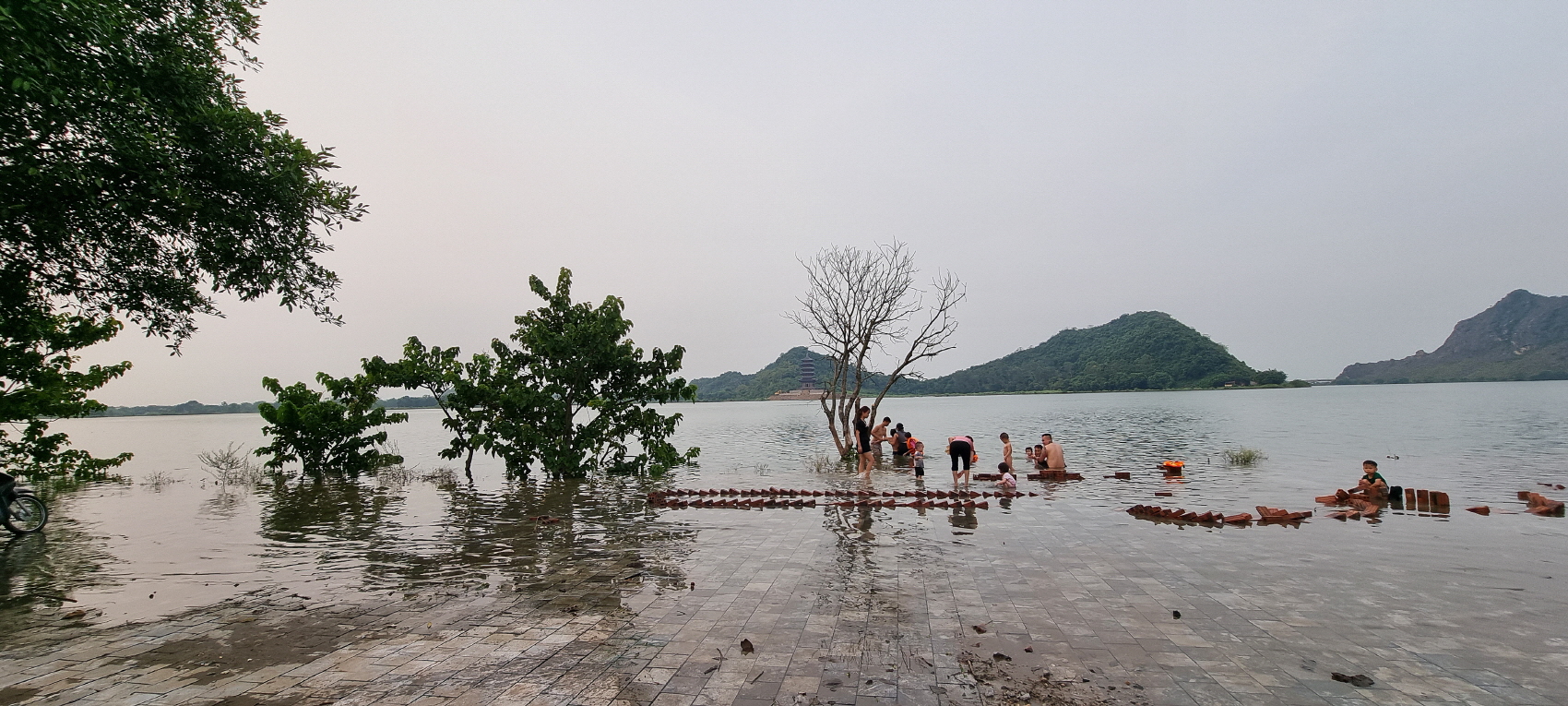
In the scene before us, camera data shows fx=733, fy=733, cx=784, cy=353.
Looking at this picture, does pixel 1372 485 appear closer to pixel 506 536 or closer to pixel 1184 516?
pixel 1184 516

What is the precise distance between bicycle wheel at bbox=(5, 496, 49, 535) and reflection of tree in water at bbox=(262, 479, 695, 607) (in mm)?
2895

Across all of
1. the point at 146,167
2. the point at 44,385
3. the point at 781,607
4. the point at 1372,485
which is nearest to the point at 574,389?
the point at 44,385

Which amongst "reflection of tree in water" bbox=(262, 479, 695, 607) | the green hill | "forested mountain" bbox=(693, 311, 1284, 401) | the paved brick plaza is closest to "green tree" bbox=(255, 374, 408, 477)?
"reflection of tree in water" bbox=(262, 479, 695, 607)

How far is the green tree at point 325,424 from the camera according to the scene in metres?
20.3

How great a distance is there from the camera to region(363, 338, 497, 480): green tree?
1948 centimetres

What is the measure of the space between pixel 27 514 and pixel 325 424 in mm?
9419

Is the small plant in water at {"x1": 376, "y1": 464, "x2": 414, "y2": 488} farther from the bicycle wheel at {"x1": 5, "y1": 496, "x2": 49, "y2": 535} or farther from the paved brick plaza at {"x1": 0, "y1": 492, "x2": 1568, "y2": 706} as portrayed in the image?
the paved brick plaza at {"x1": 0, "y1": 492, "x2": 1568, "y2": 706}

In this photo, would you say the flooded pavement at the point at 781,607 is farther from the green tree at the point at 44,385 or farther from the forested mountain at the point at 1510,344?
the forested mountain at the point at 1510,344

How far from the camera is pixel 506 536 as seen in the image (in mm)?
10844

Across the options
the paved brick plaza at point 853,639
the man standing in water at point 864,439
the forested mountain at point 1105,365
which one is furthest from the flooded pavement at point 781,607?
the forested mountain at point 1105,365

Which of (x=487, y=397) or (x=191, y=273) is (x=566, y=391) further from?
(x=191, y=273)

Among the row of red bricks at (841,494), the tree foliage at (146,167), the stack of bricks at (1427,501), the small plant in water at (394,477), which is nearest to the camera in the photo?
the tree foliage at (146,167)

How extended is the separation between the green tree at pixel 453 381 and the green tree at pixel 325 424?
3.22 feet

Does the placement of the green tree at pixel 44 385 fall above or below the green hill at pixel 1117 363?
below
